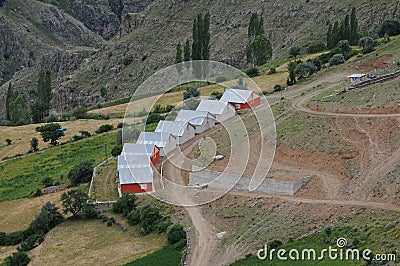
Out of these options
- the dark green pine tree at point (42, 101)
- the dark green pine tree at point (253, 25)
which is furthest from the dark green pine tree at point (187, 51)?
the dark green pine tree at point (42, 101)

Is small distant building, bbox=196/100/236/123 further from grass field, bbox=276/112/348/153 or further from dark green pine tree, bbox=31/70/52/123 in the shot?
dark green pine tree, bbox=31/70/52/123

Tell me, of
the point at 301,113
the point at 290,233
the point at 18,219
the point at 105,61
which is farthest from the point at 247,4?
the point at 290,233

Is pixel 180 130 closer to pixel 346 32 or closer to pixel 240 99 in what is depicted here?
pixel 240 99

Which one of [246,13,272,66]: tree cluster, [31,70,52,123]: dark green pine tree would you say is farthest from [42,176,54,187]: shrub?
[246,13,272,66]: tree cluster

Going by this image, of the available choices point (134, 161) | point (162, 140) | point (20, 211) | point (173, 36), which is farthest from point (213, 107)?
point (173, 36)

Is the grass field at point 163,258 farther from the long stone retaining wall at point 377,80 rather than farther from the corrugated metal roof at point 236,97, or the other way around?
the long stone retaining wall at point 377,80

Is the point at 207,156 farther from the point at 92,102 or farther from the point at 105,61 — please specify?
the point at 105,61

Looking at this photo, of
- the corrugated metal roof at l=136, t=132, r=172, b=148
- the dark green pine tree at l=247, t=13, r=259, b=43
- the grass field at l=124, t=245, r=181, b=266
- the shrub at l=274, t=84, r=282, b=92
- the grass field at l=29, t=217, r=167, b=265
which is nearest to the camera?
the grass field at l=124, t=245, r=181, b=266

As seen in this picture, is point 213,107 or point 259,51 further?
point 259,51
